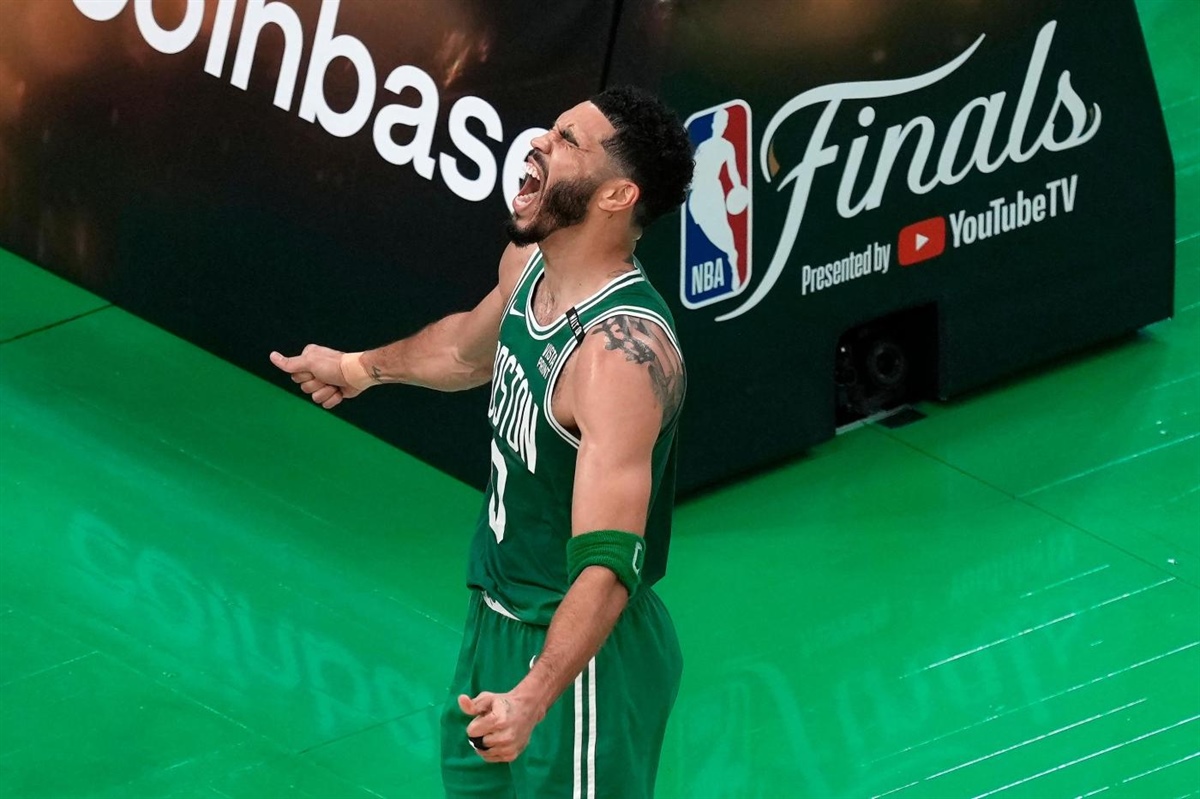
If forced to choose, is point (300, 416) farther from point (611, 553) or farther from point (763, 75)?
point (611, 553)

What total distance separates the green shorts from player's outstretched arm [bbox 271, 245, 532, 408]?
539 millimetres

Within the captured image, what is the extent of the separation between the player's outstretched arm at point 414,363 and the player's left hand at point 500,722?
1180 millimetres

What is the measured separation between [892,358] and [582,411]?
354 centimetres

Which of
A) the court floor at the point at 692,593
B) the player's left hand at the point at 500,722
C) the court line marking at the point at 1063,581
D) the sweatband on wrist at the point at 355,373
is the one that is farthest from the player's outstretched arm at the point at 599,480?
the court line marking at the point at 1063,581

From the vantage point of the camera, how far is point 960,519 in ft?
22.2

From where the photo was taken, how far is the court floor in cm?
561

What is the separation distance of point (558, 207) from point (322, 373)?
0.89 metres

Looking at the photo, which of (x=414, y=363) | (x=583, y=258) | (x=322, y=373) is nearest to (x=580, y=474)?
(x=583, y=258)

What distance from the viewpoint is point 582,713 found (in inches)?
165

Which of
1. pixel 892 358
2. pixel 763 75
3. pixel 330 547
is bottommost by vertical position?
pixel 330 547

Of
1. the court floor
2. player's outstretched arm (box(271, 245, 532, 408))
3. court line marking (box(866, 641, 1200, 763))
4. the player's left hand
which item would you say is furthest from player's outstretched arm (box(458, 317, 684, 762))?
court line marking (box(866, 641, 1200, 763))

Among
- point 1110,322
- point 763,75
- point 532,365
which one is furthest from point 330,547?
point 1110,322

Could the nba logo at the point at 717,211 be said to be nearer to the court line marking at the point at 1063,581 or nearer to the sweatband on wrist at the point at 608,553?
the court line marking at the point at 1063,581

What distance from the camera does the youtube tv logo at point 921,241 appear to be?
275 inches
